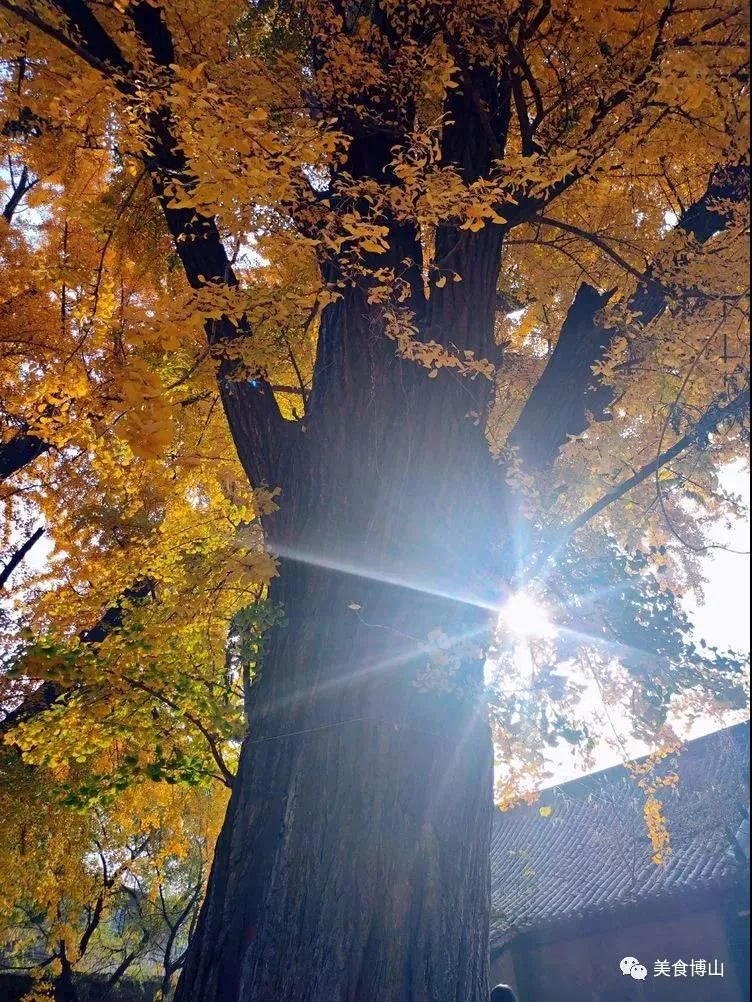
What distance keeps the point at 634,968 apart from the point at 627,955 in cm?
20

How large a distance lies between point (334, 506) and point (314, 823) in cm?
152

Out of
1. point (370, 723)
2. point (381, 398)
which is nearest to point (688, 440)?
point (381, 398)

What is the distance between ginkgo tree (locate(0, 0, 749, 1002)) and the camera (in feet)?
9.36

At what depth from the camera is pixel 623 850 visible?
11906 mm

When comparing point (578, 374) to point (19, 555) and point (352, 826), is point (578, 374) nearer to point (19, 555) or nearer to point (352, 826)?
point (352, 826)

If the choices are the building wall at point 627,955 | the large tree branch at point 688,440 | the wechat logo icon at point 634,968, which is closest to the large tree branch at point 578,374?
the large tree branch at point 688,440

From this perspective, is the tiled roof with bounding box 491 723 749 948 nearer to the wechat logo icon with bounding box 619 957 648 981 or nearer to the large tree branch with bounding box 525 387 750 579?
the wechat logo icon with bounding box 619 957 648 981

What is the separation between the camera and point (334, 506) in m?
3.55

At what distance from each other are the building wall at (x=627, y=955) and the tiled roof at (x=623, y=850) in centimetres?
44

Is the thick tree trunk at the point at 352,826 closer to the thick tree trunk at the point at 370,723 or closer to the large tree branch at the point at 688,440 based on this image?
the thick tree trunk at the point at 370,723

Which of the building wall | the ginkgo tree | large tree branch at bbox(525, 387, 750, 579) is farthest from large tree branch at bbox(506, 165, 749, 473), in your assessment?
the building wall

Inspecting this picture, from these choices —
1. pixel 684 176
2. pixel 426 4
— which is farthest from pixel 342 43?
pixel 684 176

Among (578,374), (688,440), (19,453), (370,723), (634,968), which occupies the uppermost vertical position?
(19,453)

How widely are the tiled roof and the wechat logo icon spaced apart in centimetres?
68
